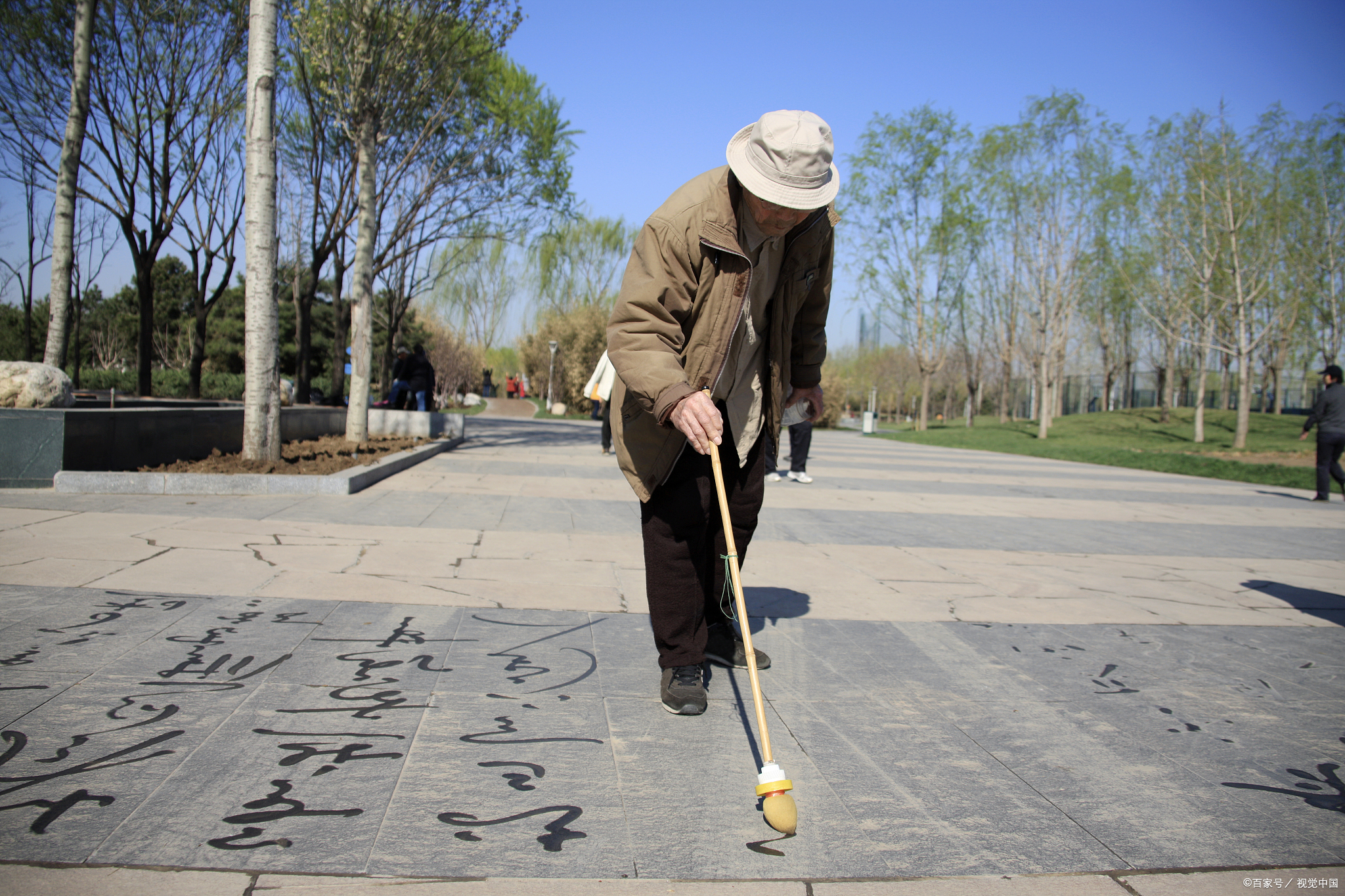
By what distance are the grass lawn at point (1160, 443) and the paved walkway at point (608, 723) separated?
11.8m

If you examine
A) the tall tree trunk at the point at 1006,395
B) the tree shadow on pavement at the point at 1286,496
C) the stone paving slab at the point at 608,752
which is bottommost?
the stone paving slab at the point at 608,752

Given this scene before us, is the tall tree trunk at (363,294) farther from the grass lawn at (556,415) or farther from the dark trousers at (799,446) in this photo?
the grass lawn at (556,415)

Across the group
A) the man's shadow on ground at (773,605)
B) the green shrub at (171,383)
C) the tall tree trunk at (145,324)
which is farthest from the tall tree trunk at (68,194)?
the green shrub at (171,383)

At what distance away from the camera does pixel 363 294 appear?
37.0ft

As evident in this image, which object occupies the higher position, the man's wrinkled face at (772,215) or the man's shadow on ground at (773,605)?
the man's wrinkled face at (772,215)

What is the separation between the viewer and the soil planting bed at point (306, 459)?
24.8ft

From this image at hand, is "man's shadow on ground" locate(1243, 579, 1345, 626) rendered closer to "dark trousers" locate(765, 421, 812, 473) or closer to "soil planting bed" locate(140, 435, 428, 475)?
"dark trousers" locate(765, 421, 812, 473)

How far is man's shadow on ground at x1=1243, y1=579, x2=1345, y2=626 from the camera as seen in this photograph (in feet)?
14.9

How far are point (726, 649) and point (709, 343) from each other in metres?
1.28

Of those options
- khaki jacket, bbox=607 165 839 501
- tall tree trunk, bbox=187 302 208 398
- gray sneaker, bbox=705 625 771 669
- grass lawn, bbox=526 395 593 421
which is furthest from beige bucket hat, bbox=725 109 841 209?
grass lawn, bbox=526 395 593 421

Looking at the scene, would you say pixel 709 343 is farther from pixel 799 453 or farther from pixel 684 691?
pixel 799 453

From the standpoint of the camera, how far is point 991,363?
67.3m

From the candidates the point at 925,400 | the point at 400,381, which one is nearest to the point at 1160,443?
the point at 925,400

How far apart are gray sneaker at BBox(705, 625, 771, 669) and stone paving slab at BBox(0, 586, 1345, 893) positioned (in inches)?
2.5
